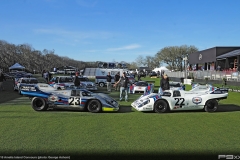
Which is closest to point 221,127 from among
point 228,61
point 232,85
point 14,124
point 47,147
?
point 47,147

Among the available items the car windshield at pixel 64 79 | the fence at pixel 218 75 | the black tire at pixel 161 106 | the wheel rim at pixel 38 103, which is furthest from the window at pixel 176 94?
the fence at pixel 218 75

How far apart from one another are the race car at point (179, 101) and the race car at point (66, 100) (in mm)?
1480

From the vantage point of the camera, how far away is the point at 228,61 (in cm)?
4338

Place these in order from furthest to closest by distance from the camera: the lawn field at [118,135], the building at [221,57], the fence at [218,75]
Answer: the building at [221,57]
the fence at [218,75]
the lawn field at [118,135]

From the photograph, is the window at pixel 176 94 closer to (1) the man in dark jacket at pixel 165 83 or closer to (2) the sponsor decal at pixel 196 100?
(2) the sponsor decal at pixel 196 100

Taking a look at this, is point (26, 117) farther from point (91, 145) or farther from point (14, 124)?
point (91, 145)

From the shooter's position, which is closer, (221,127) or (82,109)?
(221,127)

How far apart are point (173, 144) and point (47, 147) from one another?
119 inches

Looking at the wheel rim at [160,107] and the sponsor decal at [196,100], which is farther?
the sponsor decal at [196,100]

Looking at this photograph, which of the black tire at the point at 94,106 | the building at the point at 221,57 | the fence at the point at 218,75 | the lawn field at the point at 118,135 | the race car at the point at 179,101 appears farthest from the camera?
the building at the point at 221,57

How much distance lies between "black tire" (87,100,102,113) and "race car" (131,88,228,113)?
5.57 feet

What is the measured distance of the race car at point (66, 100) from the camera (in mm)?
10898

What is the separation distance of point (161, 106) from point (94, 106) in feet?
9.63

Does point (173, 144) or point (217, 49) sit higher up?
point (217, 49)
